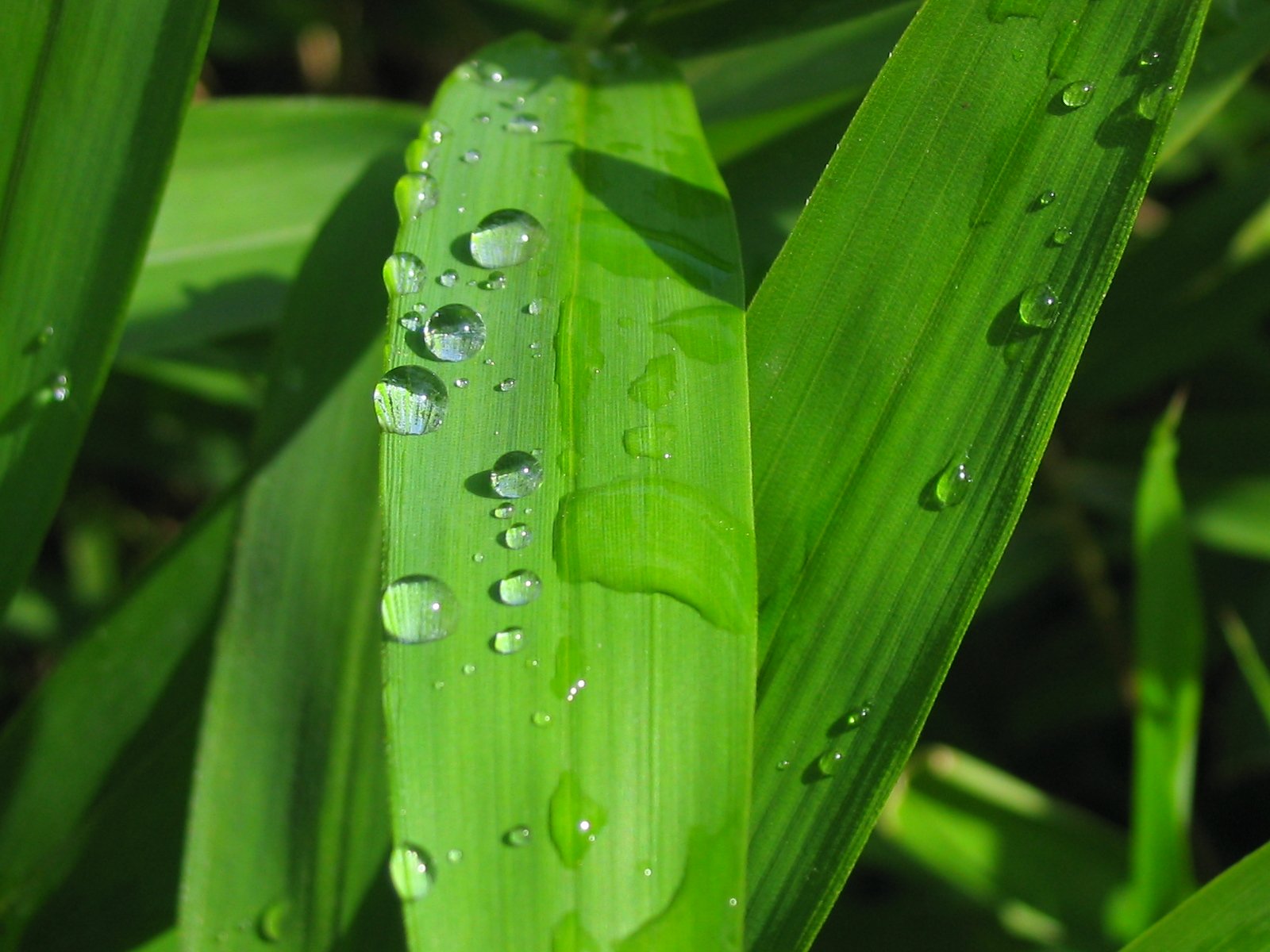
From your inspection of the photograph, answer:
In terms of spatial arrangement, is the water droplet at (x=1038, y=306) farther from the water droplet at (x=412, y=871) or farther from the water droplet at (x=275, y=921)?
the water droplet at (x=275, y=921)

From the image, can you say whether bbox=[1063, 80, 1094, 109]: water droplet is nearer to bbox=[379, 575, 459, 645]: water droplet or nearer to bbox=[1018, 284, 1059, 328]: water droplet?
bbox=[1018, 284, 1059, 328]: water droplet

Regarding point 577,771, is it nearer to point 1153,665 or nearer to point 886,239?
point 886,239

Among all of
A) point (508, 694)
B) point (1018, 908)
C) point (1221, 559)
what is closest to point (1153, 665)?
point (1018, 908)

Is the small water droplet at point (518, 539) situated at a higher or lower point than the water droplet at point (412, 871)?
higher

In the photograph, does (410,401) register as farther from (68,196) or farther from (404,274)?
(68,196)

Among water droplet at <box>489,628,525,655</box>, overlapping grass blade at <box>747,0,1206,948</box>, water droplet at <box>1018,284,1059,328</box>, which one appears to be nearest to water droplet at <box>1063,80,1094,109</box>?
overlapping grass blade at <box>747,0,1206,948</box>

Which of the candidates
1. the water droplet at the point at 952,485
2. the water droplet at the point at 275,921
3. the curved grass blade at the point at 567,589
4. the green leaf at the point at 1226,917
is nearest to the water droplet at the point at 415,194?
the curved grass blade at the point at 567,589

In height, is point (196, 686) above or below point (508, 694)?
above
